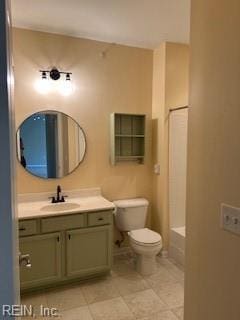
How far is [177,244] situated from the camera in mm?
3129

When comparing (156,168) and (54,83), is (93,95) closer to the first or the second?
(54,83)

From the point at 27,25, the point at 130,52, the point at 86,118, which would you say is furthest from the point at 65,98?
the point at 130,52

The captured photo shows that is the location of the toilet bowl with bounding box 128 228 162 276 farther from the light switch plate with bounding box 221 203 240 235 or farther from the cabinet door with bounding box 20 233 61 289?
the light switch plate with bounding box 221 203 240 235

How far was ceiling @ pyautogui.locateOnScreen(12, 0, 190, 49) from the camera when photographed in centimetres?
228

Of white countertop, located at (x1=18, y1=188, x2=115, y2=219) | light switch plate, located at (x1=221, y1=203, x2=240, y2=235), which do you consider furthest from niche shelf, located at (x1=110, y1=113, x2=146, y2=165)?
light switch plate, located at (x1=221, y1=203, x2=240, y2=235)

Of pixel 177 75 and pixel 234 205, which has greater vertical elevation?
pixel 177 75

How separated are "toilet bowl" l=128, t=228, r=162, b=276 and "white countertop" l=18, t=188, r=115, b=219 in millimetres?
475

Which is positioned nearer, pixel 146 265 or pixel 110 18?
pixel 110 18

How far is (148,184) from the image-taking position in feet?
11.4

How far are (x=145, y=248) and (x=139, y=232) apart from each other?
243 millimetres

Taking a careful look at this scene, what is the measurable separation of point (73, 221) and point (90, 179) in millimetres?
703

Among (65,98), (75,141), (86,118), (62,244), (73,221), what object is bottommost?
(62,244)

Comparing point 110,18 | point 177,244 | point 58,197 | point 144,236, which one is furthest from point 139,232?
point 110,18

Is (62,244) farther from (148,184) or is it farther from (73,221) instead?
(148,184)
